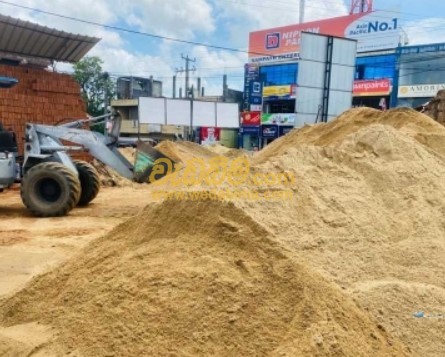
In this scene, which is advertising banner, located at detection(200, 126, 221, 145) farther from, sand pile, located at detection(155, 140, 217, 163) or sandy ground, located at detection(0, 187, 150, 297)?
sandy ground, located at detection(0, 187, 150, 297)

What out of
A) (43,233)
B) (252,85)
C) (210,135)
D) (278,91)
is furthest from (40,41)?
(252,85)

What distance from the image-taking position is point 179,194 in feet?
13.2

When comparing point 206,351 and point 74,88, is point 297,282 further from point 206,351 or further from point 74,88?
point 74,88

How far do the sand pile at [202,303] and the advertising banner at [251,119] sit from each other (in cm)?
3018

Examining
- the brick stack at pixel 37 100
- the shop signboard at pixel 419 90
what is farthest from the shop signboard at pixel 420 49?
the brick stack at pixel 37 100

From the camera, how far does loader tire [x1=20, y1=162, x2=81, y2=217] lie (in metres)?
8.20

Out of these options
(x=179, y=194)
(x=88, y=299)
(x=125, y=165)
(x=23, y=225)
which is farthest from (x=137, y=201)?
(x=88, y=299)

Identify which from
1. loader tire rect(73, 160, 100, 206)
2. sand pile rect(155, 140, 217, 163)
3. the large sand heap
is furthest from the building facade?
the large sand heap

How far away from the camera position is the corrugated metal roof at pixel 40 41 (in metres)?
13.3

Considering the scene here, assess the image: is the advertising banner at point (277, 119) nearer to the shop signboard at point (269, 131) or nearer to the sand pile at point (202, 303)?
the shop signboard at point (269, 131)

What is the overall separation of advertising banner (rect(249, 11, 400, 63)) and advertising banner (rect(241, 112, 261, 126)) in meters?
4.17

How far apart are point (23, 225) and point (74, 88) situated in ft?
24.6

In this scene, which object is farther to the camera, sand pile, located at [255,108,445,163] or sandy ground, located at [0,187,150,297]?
sand pile, located at [255,108,445,163]

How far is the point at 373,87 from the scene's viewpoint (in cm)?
2834
